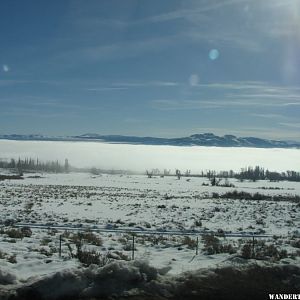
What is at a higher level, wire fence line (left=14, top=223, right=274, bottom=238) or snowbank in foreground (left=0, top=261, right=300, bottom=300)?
snowbank in foreground (left=0, top=261, right=300, bottom=300)

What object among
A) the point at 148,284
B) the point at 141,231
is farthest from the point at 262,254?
the point at 141,231

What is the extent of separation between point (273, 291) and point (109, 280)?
10.6 feet

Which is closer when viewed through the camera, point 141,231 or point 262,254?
point 262,254

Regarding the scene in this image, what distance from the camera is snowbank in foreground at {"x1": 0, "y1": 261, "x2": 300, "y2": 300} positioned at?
8.43m

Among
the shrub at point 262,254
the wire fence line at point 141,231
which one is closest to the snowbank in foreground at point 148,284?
the shrub at point 262,254

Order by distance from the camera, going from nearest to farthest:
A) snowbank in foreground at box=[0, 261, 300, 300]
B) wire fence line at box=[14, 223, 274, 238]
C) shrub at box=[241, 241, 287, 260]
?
snowbank in foreground at box=[0, 261, 300, 300] → shrub at box=[241, 241, 287, 260] → wire fence line at box=[14, 223, 274, 238]

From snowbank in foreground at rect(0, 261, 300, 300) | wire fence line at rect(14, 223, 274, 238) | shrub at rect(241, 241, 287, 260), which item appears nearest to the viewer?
snowbank in foreground at rect(0, 261, 300, 300)

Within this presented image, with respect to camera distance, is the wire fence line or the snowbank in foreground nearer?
the snowbank in foreground

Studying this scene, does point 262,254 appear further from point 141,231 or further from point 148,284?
point 141,231

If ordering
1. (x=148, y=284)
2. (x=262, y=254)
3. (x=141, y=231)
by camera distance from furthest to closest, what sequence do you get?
1. (x=141, y=231)
2. (x=262, y=254)
3. (x=148, y=284)

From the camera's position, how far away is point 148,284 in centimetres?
891

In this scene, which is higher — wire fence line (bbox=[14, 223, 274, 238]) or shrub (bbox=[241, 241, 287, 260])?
shrub (bbox=[241, 241, 287, 260])

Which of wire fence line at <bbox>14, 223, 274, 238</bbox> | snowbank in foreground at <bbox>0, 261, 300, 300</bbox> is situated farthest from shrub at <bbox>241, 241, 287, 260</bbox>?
wire fence line at <bbox>14, 223, 274, 238</bbox>

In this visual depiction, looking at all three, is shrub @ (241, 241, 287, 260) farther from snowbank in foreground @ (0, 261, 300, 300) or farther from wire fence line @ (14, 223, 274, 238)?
wire fence line @ (14, 223, 274, 238)
